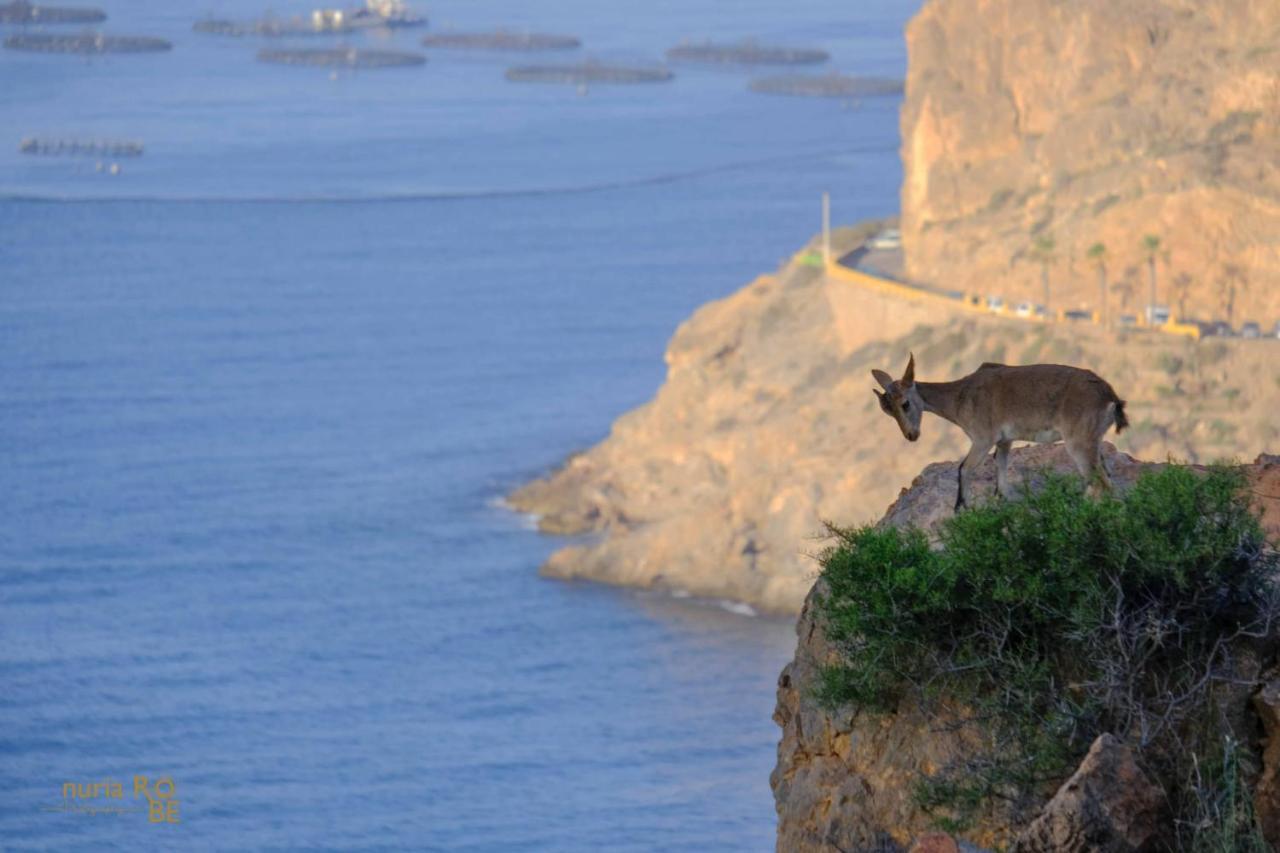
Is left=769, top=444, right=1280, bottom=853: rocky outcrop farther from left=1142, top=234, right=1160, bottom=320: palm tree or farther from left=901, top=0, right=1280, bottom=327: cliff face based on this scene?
left=1142, top=234, right=1160, bottom=320: palm tree

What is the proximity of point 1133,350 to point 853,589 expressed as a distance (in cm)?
7386

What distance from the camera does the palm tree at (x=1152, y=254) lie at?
97062 mm

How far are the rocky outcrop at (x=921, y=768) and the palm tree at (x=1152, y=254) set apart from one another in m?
76.7

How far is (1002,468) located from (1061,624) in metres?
1.69

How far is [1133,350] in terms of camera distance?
91.8 m

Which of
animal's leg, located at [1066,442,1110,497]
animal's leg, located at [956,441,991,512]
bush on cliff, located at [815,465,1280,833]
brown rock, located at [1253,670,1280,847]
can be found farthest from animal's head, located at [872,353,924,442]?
brown rock, located at [1253,670,1280,847]

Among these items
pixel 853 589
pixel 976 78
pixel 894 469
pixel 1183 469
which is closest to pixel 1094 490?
pixel 1183 469

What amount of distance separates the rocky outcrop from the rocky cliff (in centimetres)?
6282

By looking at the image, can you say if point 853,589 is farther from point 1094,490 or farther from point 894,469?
point 894,469

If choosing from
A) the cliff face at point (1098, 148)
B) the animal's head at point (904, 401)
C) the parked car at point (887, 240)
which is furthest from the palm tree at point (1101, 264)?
the animal's head at point (904, 401)

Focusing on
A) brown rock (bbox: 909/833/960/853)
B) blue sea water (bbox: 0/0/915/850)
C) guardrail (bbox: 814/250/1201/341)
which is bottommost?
blue sea water (bbox: 0/0/915/850)

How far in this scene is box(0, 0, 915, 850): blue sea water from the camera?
7794 centimetres

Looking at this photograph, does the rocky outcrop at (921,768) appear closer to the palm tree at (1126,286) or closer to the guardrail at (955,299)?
the guardrail at (955,299)

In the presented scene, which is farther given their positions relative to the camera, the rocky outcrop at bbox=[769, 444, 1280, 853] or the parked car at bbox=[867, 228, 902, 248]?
the parked car at bbox=[867, 228, 902, 248]
